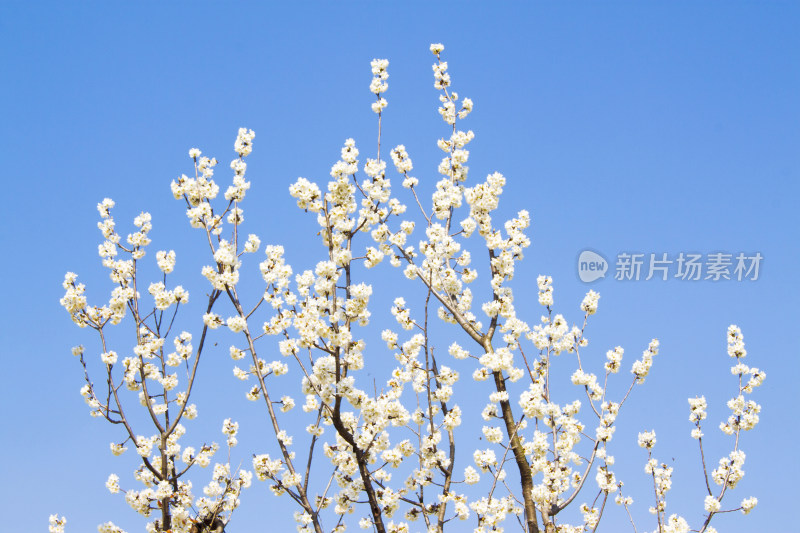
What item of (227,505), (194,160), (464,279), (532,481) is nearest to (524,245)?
(464,279)

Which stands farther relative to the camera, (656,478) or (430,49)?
(430,49)

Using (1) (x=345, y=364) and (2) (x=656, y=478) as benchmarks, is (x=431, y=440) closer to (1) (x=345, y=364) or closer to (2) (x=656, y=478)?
(1) (x=345, y=364)

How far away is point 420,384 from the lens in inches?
295

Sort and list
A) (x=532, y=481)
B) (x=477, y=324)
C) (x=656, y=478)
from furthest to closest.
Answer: (x=656, y=478), (x=477, y=324), (x=532, y=481)

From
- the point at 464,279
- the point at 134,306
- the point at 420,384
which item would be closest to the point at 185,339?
the point at 134,306

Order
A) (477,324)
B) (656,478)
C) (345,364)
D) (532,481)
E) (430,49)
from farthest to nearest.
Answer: (430,49), (656,478), (477,324), (532,481), (345,364)

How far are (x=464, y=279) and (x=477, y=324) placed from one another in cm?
55

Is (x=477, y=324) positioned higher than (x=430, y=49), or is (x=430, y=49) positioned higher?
(x=430, y=49)

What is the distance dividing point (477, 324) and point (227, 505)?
3.42 metres

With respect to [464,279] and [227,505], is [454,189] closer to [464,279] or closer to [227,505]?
[464,279]

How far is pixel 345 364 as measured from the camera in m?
6.44

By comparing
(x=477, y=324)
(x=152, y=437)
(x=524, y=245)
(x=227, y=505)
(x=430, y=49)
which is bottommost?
(x=227, y=505)

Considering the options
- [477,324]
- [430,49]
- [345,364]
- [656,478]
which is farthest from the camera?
[430,49]

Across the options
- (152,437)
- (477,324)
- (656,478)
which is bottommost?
(152,437)
